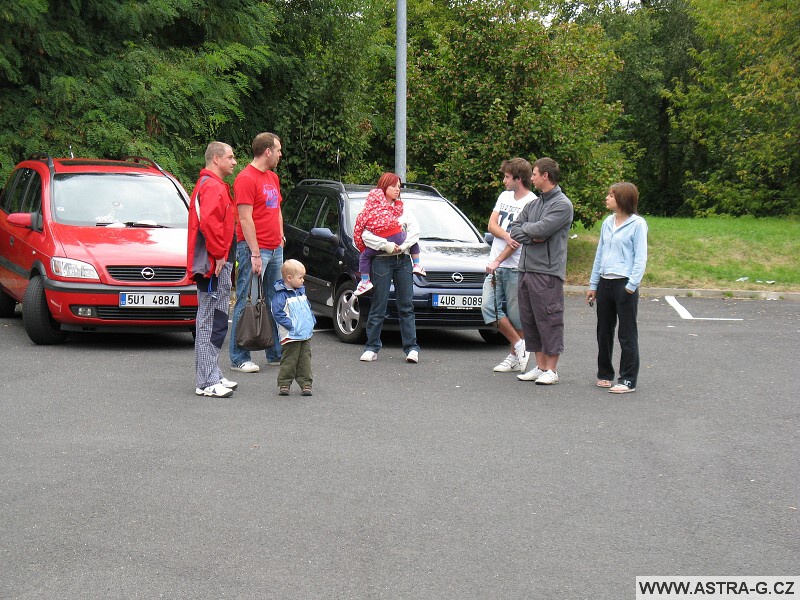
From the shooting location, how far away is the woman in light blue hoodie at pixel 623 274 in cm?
888

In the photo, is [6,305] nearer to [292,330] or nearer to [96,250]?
[96,250]

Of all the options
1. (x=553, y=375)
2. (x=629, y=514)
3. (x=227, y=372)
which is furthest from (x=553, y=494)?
(x=227, y=372)

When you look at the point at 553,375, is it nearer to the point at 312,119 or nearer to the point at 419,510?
the point at 419,510

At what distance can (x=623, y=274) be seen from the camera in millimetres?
8898

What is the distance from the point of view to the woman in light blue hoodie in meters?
8.88

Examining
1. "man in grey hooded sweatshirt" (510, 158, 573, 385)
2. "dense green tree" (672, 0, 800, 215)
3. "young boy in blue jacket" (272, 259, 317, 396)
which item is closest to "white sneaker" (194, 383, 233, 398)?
"young boy in blue jacket" (272, 259, 317, 396)

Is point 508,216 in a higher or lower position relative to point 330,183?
lower

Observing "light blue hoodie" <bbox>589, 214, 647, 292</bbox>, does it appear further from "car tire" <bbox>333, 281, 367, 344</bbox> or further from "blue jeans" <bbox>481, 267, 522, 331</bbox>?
"car tire" <bbox>333, 281, 367, 344</bbox>

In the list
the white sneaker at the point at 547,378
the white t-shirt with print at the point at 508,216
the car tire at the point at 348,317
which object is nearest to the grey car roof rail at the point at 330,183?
the car tire at the point at 348,317

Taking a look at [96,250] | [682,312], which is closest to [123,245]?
[96,250]

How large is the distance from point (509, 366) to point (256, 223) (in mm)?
2658

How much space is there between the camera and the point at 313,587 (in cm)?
430

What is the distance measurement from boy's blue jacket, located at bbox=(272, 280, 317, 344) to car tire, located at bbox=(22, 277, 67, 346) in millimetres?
3134

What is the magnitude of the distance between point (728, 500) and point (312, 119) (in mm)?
14209
